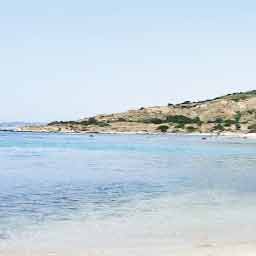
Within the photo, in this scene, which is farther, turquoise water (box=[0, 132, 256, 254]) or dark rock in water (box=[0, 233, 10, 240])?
turquoise water (box=[0, 132, 256, 254])

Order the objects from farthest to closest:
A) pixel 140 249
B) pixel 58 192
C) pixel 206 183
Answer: pixel 206 183 < pixel 58 192 < pixel 140 249

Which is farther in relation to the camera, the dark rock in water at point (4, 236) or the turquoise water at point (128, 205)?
the turquoise water at point (128, 205)

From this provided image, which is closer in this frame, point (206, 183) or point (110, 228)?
point (110, 228)

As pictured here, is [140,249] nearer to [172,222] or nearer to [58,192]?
[172,222]

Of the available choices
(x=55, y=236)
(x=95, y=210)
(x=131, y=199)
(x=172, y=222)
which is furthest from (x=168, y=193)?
(x=55, y=236)

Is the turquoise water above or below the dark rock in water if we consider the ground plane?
below

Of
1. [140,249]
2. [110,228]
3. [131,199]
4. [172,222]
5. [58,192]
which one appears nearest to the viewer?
[140,249]

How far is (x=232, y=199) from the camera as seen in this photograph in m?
29.2

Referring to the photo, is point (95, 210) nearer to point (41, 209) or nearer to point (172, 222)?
point (41, 209)

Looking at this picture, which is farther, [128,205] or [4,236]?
[128,205]

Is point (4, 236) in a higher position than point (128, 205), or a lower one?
higher

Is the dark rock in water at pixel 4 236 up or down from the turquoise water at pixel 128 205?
up

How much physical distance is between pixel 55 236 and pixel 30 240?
0.94 m

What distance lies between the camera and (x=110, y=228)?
20.2m
